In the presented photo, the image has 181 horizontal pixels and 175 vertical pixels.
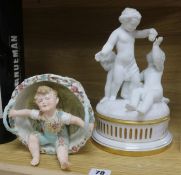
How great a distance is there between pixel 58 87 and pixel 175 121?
0.35 metres

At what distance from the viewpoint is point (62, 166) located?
0.62 metres

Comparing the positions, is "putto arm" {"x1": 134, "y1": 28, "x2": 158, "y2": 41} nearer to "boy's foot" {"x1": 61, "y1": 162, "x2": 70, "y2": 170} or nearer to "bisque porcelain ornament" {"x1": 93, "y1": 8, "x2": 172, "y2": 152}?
"bisque porcelain ornament" {"x1": 93, "y1": 8, "x2": 172, "y2": 152}

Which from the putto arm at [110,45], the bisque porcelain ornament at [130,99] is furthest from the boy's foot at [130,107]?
the putto arm at [110,45]

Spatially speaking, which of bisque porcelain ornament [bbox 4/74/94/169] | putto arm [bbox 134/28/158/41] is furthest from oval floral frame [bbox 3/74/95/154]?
putto arm [bbox 134/28/158/41]

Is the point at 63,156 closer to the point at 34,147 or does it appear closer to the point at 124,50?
the point at 34,147

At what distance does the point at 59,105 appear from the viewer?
71 cm

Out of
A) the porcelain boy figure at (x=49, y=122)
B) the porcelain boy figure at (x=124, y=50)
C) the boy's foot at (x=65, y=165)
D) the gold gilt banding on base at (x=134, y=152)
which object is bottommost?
the gold gilt banding on base at (x=134, y=152)

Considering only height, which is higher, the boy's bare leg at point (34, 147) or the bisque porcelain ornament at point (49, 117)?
the bisque porcelain ornament at point (49, 117)

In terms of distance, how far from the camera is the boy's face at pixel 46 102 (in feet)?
2.11

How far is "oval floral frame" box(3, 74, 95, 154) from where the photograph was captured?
646mm

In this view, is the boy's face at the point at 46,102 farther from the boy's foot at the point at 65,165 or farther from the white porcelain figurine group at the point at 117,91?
the boy's foot at the point at 65,165

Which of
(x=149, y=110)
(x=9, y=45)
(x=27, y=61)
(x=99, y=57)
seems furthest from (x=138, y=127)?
(x=27, y=61)

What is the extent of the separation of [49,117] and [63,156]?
0.08 meters

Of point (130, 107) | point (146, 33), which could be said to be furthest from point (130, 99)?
point (146, 33)
